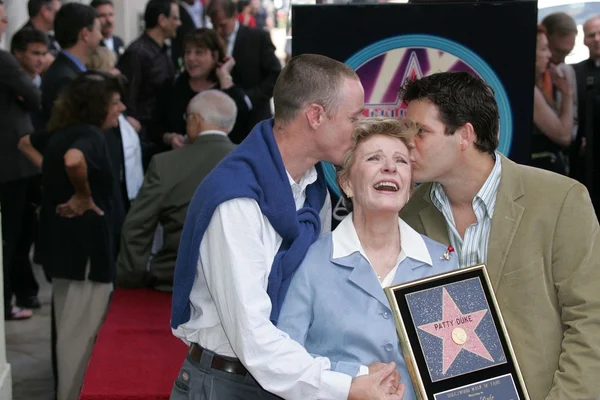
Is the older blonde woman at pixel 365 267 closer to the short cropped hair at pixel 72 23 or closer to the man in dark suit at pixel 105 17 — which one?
the short cropped hair at pixel 72 23

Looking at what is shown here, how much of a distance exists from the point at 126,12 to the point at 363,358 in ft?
42.9

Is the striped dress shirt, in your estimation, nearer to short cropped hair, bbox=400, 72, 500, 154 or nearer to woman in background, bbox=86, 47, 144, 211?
short cropped hair, bbox=400, 72, 500, 154

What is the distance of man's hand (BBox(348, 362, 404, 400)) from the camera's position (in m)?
2.56

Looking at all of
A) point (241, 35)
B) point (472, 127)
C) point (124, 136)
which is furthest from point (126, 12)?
point (472, 127)

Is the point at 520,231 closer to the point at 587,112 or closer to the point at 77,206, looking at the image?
the point at 77,206

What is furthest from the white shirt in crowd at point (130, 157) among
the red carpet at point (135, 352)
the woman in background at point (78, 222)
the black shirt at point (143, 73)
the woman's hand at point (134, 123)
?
the black shirt at point (143, 73)

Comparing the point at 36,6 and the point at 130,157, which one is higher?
the point at 36,6

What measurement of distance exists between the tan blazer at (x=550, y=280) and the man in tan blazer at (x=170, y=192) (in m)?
2.63

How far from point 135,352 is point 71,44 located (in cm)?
291

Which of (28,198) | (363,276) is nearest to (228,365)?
(363,276)

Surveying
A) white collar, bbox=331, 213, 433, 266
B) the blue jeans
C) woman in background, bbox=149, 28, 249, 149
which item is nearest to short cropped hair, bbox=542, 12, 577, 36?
woman in background, bbox=149, 28, 249, 149

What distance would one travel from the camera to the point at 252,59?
790cm

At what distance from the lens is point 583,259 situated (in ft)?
9.18

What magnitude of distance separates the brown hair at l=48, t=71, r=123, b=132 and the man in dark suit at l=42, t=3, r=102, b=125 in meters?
0.95
